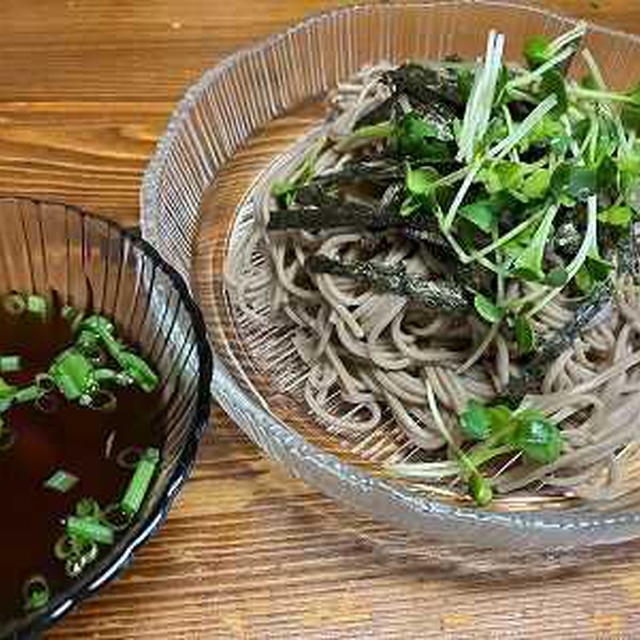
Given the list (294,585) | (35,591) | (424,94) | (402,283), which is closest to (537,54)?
(424,94)

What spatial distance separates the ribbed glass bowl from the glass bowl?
0.06 m

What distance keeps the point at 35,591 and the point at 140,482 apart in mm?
167

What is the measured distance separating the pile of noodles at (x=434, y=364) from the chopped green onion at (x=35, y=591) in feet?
1.56

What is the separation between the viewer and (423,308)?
4.98ft

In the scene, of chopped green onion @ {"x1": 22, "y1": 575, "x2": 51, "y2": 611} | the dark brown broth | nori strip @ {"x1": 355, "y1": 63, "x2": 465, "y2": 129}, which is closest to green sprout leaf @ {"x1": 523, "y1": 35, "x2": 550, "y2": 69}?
nori strip @ {"x1": 355, "y1": 63, "x2": 465, "y2": 129}

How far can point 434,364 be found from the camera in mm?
1520

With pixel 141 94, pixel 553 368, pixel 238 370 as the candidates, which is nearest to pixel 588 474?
pixel 553 368

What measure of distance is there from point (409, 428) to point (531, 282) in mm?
262

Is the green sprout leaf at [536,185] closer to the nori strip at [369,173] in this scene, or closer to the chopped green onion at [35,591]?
the nori strip at [369,173]

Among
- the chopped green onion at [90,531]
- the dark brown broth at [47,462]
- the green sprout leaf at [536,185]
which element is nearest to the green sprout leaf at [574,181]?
the green sprout leaf at [536,185]

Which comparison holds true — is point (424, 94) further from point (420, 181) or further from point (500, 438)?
point (500, 438)

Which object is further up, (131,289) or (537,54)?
(537,54)

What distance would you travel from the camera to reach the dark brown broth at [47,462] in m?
1.19

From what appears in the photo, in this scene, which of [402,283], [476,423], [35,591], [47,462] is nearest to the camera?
[35,591]
